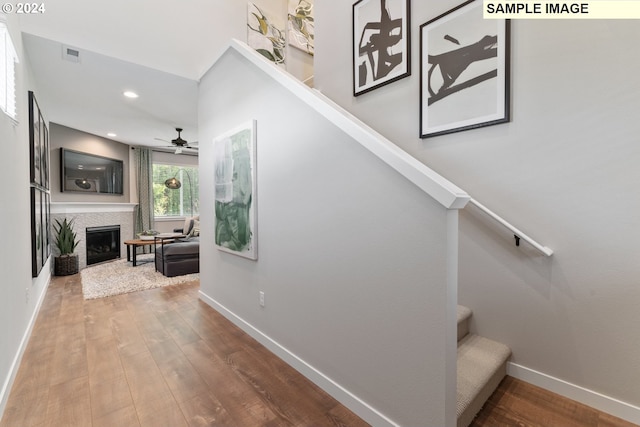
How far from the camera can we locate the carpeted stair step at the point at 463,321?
6.46 feet

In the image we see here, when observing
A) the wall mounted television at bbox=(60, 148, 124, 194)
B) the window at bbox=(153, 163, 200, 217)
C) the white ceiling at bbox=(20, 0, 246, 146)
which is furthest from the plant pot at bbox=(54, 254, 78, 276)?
the window at bbox=(153, 163, 200, 217)

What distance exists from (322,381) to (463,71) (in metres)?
2.29

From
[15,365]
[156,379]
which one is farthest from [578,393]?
[15,365]

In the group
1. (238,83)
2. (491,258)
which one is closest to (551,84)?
(491,258)

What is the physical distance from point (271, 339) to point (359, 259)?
1.20 metres

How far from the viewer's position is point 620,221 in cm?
149

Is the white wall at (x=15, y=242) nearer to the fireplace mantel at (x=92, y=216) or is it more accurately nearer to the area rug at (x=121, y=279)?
the area rug at (x=121, y=279)

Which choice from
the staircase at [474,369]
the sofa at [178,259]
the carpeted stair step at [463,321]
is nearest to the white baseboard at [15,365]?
the sofa at [178,259]

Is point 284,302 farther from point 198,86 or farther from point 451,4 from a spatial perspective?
point 198,86

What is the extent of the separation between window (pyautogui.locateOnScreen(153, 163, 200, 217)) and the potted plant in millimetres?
2505

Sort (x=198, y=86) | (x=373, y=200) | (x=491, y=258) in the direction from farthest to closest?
(x=198, y=86)
(x=491, y=258)
(x=373, y=200)

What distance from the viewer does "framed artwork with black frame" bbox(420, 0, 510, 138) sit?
1.82m

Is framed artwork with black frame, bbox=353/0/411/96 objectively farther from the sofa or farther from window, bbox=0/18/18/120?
the sofa

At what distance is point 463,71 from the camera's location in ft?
6.40
